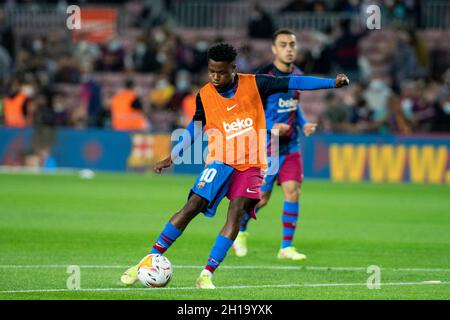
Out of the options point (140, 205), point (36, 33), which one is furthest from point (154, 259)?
point (36, 33)

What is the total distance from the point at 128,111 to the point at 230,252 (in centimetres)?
1476

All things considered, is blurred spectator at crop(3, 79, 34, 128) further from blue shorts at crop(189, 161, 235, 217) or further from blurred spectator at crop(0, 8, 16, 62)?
blue shorts at crop(189, 161, 235, 217)

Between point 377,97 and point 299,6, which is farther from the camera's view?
point 299,6

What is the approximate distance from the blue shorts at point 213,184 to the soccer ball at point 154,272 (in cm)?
65

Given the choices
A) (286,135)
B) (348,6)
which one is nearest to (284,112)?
(286,135)

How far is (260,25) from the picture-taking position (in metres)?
30.0

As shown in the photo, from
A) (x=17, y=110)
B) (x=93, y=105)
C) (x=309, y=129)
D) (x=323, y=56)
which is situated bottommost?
(x=17, y=110)

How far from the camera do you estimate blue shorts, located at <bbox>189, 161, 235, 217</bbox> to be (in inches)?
391

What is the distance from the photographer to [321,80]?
9750 millimetres

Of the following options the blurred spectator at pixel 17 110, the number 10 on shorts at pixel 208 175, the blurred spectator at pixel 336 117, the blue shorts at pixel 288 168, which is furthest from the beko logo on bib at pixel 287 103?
the blurred spectator at pixel 17 110

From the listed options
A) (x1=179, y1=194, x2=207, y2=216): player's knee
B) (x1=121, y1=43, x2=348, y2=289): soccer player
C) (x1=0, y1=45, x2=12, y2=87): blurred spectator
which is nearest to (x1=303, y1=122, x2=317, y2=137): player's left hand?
(x1=121, y1=43, x2=348, y2=289): soccer player

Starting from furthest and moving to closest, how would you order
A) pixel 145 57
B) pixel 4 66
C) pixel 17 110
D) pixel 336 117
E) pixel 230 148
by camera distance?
pixel 4 66 < pixel 145 57 < pixel 17 110 < pixel 336 117 < pixel 230 148

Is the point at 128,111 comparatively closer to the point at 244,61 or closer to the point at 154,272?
the point at 244,61

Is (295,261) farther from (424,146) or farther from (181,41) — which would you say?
(181,41)
